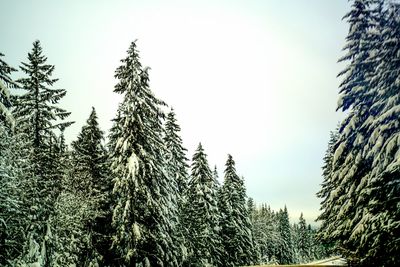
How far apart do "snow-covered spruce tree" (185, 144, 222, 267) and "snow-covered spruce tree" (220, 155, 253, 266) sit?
433 cm

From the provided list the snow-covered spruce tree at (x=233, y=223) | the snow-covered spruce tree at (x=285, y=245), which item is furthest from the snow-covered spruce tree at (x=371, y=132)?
the snow-covered spruce tree at (x=285, y=245)

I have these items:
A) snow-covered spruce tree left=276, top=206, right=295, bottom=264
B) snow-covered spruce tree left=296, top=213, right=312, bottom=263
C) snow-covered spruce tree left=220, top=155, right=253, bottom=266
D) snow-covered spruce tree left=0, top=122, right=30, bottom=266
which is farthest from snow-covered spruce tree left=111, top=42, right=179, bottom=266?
snow-covered spruce tree left=296, top=213, right=312, bottom=263

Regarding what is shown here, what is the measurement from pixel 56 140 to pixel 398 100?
20689 mm

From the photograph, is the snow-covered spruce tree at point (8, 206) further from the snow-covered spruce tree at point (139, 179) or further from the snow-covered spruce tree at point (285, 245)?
the snow-covered spruce tree at point (285, 245)

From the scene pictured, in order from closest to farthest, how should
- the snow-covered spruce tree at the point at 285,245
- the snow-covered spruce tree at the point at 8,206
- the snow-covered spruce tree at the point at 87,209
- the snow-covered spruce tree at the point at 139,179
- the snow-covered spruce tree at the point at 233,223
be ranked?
the snow-covered spruce tree at the point at 8,206, the snow-covered spruce tree at the point at 139,179, the snow-covered spruce tree at the point at 87,209, the snow-covered spruce tree at the point at 233,223, the snow-covered spruce tree at the point at 285,245

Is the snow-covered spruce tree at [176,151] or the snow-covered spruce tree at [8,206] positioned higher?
the snow-covered spruce tree at [176,151]

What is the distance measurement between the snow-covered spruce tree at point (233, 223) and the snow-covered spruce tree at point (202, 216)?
433cm

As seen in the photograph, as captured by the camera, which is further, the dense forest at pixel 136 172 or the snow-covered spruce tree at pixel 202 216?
the snow-covered spruce tree at pixel 202 216

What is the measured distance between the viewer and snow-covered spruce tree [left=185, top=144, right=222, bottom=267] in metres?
33.5

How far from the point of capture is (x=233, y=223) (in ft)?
139

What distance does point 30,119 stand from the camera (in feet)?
73.4

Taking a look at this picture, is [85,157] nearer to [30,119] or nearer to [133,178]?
[30,119]

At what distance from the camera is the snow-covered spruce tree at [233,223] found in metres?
41.6

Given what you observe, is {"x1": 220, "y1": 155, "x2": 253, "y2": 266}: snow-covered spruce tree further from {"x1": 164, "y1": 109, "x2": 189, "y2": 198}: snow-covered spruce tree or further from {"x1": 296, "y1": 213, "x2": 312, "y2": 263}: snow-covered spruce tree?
{"x1": 296, "y1": 213, "x2": 312, "y2": 263}: snow-covered spruce tree
